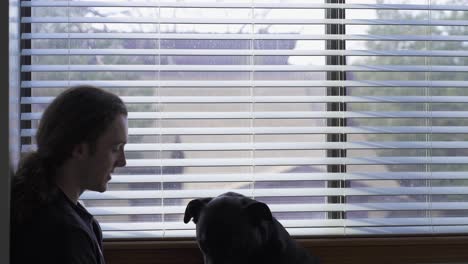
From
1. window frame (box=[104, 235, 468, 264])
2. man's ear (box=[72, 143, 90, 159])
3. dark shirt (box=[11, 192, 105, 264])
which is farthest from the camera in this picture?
window frame (box=[104, 235, 468, 264])

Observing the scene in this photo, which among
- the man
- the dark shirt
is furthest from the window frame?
the dark shirt

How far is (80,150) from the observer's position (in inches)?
71.0

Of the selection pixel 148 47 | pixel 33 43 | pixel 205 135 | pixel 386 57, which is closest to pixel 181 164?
pixel 205 135

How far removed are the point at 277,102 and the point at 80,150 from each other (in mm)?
1004

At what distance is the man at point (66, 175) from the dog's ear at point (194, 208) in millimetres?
462

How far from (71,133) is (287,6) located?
46.0 inches

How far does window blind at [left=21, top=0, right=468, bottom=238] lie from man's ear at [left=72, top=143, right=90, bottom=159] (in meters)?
0.72

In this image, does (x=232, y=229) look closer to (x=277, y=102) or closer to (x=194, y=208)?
(x=194, y=208)

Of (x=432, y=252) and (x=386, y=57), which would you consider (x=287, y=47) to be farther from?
(x=432, y=252)

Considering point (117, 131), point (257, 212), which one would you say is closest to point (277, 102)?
point (257, 212)

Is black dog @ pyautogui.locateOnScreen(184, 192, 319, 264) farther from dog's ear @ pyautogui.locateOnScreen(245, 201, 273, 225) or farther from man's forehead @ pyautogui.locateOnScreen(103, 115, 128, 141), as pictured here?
man's forehead @ pyautogui.locateOnScreen(103, 115, 128, 141)

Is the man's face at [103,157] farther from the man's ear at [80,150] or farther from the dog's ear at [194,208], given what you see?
the dog's ear at [194,208]

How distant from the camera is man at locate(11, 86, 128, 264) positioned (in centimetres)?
168

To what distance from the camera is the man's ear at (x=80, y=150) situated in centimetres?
179
